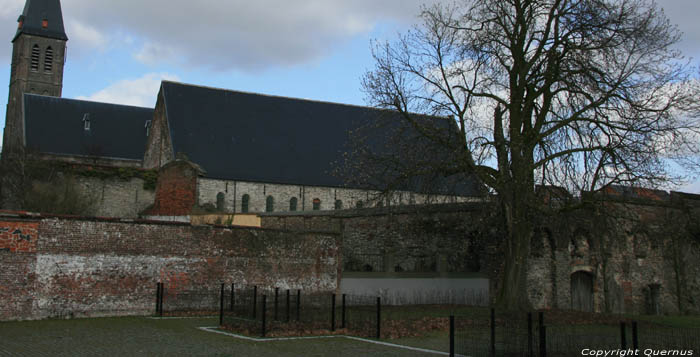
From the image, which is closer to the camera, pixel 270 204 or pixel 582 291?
pixel 582 291

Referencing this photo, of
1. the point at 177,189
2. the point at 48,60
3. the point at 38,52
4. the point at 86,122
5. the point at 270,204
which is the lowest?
the point at 177,189

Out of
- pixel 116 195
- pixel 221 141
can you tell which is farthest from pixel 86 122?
pixel 116 195

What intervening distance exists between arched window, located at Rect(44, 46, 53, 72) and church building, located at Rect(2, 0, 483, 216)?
1694 centimetres

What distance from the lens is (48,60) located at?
216ft

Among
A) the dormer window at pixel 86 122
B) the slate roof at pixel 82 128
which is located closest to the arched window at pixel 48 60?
the slate roof at pixel 82 128

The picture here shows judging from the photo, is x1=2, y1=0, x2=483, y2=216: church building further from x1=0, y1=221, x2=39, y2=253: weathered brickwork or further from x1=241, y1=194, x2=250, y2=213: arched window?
x1=0, y1=221, x2=39, y2=253: weathered brickwork

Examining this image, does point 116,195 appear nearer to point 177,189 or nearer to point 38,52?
point 177,189

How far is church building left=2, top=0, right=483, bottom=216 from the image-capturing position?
4011cm

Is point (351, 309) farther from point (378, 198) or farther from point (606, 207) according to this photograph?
point (606, 207)

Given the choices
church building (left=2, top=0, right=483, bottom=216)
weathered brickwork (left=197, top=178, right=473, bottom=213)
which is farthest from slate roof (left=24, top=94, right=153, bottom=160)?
weathered brickwork (left=197, top=178, right=473, bottom=213)

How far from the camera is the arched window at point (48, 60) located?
65.4 metres

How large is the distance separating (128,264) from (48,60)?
5624cm

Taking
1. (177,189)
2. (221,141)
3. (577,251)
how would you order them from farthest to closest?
(221,141) < (177,189) < (577,251)

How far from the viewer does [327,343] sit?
1242 centimetres
